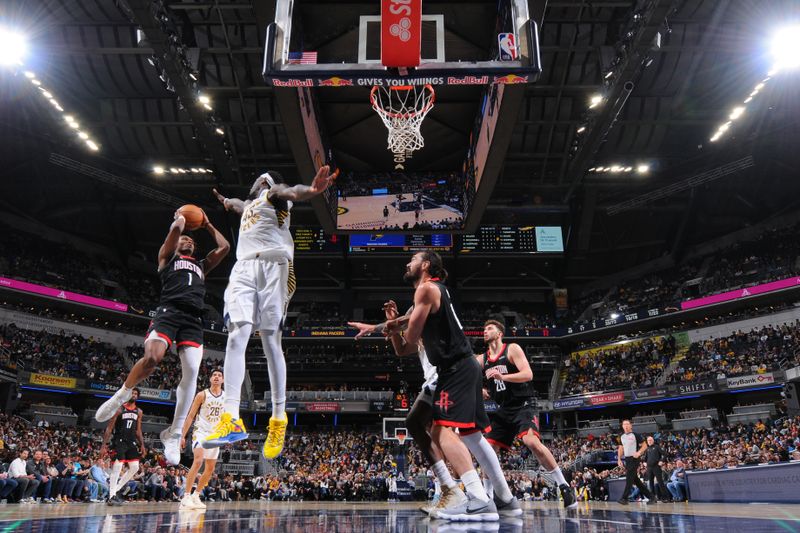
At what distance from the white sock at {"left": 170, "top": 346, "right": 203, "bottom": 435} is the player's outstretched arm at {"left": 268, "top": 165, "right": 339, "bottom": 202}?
182 cm

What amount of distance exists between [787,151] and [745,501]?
69.8ft

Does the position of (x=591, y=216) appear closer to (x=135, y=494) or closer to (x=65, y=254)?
(x=135, y=494)

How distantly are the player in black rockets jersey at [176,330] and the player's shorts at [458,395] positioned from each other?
2.41 meters

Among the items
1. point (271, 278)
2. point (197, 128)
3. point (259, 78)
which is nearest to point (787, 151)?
point (259, 78)

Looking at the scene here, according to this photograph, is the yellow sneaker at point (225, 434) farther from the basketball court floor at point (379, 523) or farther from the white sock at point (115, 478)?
the white sock at point (115, 478)

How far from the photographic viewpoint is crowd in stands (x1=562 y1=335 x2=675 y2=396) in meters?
29.4

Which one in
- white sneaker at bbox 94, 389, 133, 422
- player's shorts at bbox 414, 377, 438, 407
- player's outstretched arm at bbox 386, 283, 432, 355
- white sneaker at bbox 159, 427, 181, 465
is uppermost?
player's outstretched arm at bbox 386, 283, 432, 355

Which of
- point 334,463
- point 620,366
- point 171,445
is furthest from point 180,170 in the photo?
point 620,366

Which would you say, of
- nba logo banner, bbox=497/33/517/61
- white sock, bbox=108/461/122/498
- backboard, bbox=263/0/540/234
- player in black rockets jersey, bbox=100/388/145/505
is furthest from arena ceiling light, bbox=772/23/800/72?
white sock, bbox=108/461/122/498

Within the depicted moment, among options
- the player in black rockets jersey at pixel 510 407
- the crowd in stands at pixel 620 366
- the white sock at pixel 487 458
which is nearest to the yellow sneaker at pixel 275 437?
the white sock at pixel 487 458

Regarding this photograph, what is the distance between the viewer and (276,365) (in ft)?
14.7

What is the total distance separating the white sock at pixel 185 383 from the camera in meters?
5.22

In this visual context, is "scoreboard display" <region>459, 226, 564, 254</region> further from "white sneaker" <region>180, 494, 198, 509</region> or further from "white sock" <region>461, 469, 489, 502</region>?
"white sock" <region>461, 469, 489, 502</region>

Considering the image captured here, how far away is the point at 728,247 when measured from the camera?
1224 inches
